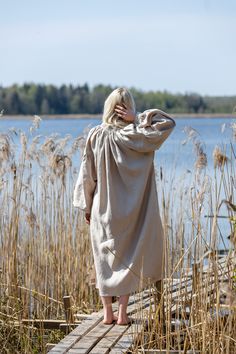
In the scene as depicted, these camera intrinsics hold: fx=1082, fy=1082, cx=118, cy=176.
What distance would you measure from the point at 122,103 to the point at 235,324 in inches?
65.5

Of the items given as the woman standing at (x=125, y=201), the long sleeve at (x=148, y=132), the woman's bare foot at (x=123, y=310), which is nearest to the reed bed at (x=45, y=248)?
the woman standing at (x=125, y=201)

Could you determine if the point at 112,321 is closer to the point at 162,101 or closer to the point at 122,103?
the point at 122,103

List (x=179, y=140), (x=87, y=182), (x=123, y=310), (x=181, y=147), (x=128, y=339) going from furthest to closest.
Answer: (x=181, y=147) → (x=179, y=140) → (x=87, y=182) → (x=123, y=310) → (x=128, y=339)

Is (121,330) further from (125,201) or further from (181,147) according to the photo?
(181,147)

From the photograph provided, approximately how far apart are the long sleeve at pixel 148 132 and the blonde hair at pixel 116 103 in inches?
3.1

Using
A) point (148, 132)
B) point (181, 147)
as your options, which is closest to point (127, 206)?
point (148, 132)

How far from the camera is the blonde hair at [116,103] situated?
21.1ft

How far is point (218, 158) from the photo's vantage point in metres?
5.91

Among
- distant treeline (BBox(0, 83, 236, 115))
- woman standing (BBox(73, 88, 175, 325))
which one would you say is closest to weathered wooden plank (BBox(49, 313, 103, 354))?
woman standing (BBox(73, 88, 175, 325))

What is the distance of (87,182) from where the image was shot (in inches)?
260

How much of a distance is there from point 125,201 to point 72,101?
145ft

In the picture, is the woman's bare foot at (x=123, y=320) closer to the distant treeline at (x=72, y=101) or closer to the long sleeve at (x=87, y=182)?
the long sleeve at (x=87, y=182)

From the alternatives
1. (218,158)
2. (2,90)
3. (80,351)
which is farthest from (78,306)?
(2,90)

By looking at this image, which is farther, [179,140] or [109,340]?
[179,140]
